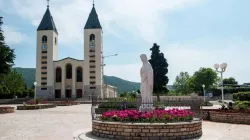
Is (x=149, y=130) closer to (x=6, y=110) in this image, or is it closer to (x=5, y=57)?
(x=6, y=110)

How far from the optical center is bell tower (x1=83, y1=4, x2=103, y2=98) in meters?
67.5

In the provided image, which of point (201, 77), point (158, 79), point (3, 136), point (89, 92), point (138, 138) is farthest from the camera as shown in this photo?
point (201, 77)

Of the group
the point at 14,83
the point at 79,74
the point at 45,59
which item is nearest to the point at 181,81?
the point at 79,74

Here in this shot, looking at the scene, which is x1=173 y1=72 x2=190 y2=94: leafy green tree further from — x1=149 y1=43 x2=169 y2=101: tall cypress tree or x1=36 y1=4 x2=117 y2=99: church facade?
x1=149 y1=43 x2=169 y2=101: tall cypress tree

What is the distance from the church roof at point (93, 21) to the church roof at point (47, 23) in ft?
A: 26.3

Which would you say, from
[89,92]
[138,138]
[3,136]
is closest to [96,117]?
[138,138]

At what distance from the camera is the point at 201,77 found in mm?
85438

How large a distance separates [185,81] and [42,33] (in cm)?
5129

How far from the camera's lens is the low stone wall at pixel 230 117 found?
1566cm

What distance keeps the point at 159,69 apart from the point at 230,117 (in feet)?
112

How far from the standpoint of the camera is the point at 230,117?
16203 mm

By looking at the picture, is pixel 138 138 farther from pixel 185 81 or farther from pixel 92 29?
pixel 185 81

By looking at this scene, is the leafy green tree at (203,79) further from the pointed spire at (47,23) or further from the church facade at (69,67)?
the pointed spire at (47,23)

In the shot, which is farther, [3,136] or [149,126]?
[3,136]
